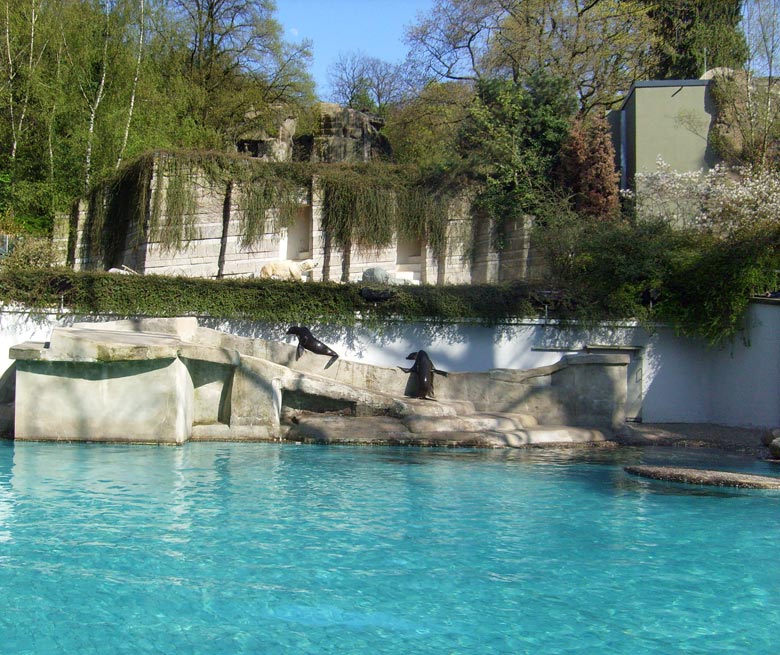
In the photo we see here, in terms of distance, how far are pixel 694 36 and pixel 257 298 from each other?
21.6 meters

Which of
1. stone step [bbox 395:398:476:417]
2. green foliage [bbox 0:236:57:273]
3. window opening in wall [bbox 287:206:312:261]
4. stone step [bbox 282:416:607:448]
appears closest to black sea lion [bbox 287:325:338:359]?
stone step [bbox 282:416:607:448]

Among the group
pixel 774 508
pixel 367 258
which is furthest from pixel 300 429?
pixel 367 258

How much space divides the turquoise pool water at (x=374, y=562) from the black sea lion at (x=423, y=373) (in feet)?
15.5

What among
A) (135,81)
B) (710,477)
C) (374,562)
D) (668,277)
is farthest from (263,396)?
(135,81)

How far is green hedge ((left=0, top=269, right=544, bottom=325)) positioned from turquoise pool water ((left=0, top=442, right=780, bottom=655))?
20.5 feet

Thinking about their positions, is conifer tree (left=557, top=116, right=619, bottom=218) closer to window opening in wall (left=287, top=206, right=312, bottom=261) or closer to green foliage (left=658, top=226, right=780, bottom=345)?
green foliage (left=658, top=226, right=780, bottom=345)

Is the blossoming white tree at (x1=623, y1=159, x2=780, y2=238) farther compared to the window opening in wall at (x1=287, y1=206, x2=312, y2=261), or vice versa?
the window opening in wall at (x1=287, y1=206, x2=312, y2=261)

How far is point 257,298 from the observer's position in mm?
16016

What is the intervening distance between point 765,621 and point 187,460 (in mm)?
7441

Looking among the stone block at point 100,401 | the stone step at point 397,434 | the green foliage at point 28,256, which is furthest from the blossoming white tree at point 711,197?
the green foliage at point 28,256

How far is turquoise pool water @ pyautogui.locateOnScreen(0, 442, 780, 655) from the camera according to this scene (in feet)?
15.0

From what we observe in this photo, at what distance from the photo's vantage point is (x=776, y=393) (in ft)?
48.8

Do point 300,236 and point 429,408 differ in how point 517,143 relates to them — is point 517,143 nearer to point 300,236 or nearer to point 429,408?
point 300,236

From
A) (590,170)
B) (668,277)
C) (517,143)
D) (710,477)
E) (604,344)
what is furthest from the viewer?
(517,143)
